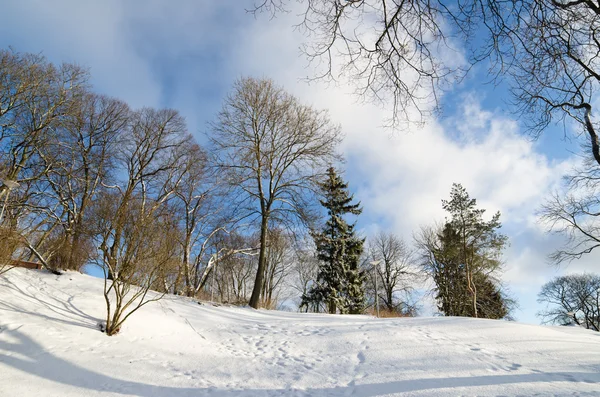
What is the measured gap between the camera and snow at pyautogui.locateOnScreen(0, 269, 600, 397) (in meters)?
4.13

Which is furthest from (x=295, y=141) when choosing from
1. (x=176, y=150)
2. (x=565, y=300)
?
(x=565, y=300)

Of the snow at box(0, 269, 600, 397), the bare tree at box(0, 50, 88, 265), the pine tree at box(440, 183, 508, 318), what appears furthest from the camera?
the pine tree at box(440, 183, 508, 318)


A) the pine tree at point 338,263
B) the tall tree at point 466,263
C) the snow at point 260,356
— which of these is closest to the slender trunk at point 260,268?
the snow at point 260,356

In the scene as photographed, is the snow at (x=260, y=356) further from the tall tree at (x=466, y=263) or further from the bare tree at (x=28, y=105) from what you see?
the tall tree at (x=466, y=263)

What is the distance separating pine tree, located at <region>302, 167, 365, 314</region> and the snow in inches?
563

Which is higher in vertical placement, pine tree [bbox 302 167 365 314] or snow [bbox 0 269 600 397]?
pine tree [bbox 302 167 365 314]

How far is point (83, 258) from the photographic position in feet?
32.4

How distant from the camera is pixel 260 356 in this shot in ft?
19.2

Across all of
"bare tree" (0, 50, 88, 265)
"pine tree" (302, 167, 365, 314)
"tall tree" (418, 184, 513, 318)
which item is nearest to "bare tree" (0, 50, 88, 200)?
"bare tree" (0, 50, 88, 265)

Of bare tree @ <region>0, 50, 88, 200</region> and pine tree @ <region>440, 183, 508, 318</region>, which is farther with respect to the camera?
pine tree @ <region>440, 183, 508, 318</region>

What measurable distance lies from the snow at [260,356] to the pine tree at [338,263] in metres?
14.3

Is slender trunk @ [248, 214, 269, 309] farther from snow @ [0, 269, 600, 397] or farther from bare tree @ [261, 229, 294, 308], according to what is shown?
bare tree @ [261, 229, 294, 308]

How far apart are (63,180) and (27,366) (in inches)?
471

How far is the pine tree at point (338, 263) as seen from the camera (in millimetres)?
22266
